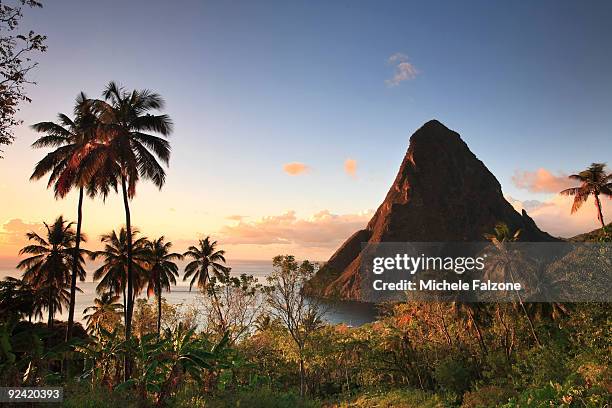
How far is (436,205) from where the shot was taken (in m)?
171

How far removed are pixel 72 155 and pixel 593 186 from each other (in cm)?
4720

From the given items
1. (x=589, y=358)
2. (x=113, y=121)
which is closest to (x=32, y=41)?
(x=113, y=121)

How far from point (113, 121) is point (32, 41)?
14.1 metres

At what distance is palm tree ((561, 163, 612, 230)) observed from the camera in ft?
149

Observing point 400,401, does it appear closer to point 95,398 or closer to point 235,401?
point 235,401

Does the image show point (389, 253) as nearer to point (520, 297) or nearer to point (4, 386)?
point (520, 297)

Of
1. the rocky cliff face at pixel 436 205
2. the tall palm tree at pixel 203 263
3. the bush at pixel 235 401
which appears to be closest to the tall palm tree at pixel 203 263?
the tall palm tree at pixel 203 263

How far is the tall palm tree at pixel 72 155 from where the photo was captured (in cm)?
2108

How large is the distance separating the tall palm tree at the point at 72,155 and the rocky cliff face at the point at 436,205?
5254 inches

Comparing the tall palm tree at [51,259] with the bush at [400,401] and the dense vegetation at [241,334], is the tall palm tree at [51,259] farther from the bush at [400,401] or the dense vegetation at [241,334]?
the bush at [400,401]

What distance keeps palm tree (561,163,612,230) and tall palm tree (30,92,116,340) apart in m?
45.0

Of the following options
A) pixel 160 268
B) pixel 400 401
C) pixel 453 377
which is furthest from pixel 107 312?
pixel 453 377

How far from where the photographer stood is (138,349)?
43.6 ft

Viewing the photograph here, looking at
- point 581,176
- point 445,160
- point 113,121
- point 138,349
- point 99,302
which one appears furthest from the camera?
point 445,160
